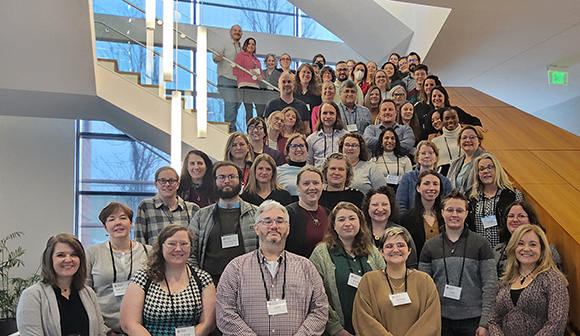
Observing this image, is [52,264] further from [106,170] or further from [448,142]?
[106,170]

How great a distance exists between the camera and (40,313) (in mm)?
3271

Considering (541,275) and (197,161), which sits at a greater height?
(197,161)

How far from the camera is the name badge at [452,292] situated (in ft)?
12.2

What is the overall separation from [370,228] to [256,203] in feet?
2.60

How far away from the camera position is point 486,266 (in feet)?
12.4

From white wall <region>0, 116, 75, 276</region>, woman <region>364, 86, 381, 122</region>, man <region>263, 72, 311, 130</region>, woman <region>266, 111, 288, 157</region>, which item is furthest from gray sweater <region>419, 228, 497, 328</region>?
white wall <region>0, 116, 75, 276</region>

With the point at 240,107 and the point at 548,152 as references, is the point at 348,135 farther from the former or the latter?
the point at 240,107

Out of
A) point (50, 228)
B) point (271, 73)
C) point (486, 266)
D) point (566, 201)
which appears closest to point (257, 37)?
point (271, 73)

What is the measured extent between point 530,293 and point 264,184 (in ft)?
6.08

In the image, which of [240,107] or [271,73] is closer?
[240,107]

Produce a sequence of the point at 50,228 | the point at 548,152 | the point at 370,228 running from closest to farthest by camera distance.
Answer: the point at 370,228
the point at 548,152
the point at 50,228

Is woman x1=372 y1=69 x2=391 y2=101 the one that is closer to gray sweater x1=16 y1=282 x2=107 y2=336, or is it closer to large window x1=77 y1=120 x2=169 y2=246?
gray sweater x1=16 y1=282 x2=107 y2=336

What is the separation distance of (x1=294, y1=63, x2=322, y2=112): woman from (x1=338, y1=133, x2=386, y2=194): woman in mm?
1892

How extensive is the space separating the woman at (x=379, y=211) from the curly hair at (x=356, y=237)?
0.25 meters
